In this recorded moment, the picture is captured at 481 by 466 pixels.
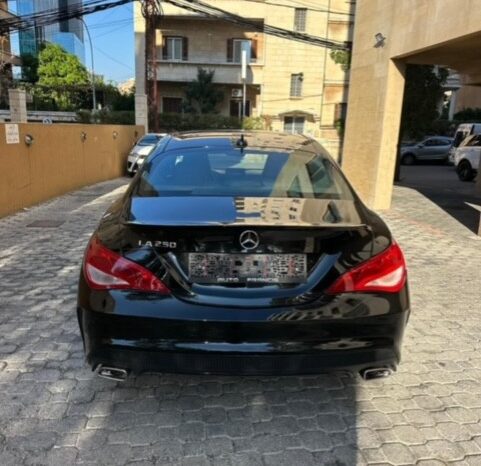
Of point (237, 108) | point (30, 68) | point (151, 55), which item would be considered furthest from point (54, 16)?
point (30, 68)

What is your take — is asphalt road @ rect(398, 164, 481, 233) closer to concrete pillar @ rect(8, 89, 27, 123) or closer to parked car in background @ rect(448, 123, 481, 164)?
parked car in background @ rect(448, 123, 481, 164)

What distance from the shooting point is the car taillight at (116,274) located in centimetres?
248

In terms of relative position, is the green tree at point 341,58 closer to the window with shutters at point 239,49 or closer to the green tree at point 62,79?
the window with shutters at point 239,49

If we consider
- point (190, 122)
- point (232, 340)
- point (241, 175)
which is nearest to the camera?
point (232, 340)

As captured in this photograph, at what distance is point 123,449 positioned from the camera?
254 centimetres

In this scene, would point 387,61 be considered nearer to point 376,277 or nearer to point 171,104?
point 376,277

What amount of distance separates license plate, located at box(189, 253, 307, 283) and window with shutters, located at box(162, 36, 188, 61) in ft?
111

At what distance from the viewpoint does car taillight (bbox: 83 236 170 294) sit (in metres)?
2.48

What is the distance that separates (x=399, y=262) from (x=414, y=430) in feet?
3.14

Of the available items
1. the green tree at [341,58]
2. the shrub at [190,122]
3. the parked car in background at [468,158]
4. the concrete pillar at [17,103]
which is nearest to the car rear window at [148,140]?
the concrete pillar at [17,103]

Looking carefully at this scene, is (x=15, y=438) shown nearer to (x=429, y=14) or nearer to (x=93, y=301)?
(x=93, y=301)

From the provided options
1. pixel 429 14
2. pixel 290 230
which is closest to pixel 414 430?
pixel 290 230

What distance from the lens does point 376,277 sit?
2582mm

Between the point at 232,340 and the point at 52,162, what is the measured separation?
9.69m
